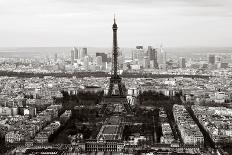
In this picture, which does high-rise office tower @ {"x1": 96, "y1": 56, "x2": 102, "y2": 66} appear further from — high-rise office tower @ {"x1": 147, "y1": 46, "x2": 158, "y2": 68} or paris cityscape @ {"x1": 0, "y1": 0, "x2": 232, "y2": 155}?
paris cityscape @ {"x1": 0, "y1": 0, "x2": 232, "y2": 155}

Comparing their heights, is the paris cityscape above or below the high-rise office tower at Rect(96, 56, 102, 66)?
below

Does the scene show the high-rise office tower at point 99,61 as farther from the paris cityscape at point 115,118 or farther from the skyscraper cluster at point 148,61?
the paris cityscape at point 115,118

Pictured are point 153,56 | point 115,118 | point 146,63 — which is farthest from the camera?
point 153,56

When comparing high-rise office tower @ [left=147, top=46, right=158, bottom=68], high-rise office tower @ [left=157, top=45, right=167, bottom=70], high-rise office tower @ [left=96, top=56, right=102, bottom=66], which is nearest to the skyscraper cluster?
high-rise office tower @ [left=147, top=46, right=158, bottom=68]

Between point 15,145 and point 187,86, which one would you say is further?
point 187,86

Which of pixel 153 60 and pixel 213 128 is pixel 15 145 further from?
pixel 153 60

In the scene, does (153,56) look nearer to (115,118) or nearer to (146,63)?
(146,63)

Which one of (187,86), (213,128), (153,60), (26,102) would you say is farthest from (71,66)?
(213,128)

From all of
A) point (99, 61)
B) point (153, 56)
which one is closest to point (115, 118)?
point (99, 61)

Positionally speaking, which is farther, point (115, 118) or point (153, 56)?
point (153, 56)

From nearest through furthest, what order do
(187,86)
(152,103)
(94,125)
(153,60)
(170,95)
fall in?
1. (94,125)
2. (152,103)
3. (170,95)
4. (187,86)
5. (153,60)

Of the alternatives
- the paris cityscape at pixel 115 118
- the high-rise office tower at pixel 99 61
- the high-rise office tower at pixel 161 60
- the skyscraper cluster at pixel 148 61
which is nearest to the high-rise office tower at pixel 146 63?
the skyscraper cluster at pixel 148 61
